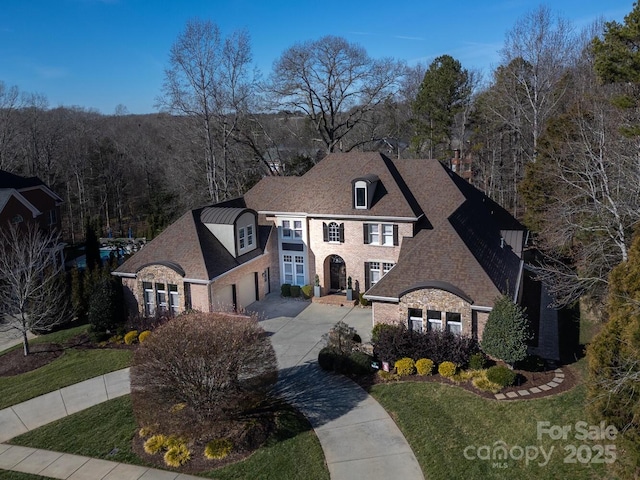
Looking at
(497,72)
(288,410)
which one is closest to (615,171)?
(288,410)

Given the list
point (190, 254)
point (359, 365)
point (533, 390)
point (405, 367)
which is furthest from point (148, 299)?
point (533, 390)

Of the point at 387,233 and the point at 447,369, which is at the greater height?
the point at 387,233

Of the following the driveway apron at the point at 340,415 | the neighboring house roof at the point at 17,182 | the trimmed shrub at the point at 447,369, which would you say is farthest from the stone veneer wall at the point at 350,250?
the neighboring house roof at the point at 17,182

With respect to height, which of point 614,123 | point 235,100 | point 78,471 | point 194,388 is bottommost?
point 78,471

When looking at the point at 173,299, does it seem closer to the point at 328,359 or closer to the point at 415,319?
the point at 328,359

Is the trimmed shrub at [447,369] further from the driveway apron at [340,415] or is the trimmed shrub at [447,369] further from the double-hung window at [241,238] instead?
the double-hung window at [241,238]

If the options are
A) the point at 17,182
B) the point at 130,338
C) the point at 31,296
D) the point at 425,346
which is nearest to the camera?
the point at 425,346

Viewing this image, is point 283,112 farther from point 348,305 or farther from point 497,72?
point 348,305
